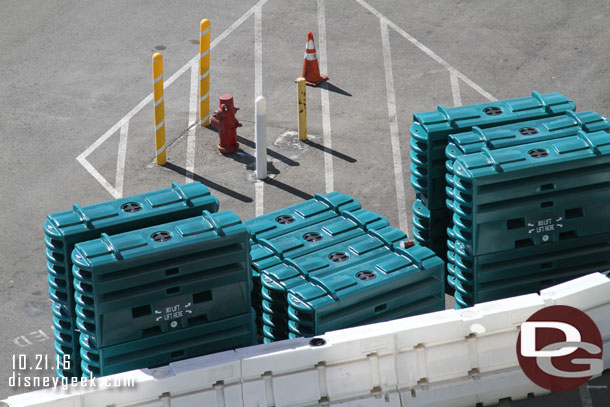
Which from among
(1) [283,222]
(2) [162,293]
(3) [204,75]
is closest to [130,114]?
(3) [204,75]

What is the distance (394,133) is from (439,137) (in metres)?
4.29

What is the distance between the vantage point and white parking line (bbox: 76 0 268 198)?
15.3 metres

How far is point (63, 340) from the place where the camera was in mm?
10852

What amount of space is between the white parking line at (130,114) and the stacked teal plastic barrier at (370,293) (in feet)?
17.1

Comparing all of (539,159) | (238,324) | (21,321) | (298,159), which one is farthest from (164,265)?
(298,159)

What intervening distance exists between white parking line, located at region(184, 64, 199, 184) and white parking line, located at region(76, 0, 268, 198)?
0.85 ft

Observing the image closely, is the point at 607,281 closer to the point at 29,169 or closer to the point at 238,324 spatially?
the point at 238,324

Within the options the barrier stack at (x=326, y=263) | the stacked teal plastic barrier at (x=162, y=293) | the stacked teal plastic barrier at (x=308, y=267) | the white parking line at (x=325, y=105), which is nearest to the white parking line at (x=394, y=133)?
the white parking line at (x=325, y=105)

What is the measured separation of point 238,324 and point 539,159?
3.43 metres

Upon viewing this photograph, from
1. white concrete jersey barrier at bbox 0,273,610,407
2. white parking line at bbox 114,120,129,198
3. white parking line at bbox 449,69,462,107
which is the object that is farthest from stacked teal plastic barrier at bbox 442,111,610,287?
white parking line at bbox 114,120,129,198

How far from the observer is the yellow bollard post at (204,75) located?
54.2 ft

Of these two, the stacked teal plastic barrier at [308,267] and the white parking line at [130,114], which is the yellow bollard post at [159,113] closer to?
the white parking line at [130,114]

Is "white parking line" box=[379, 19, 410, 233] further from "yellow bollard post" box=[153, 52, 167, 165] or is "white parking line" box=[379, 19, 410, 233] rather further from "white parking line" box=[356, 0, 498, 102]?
"yellow bollard post" box=[153, 52, 167, 165]

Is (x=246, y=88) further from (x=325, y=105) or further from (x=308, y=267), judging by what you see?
(x=308, y=267)
